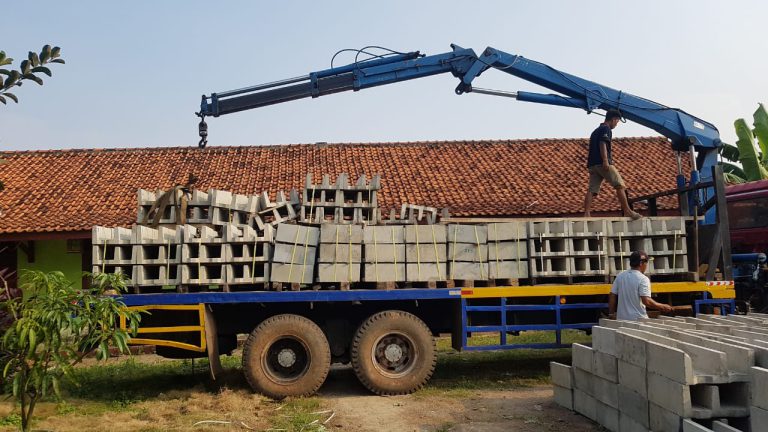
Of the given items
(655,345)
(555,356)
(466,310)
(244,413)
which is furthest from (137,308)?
(555,356)

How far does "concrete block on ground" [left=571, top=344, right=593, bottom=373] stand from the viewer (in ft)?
22.1

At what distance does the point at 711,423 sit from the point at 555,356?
19.7 ft

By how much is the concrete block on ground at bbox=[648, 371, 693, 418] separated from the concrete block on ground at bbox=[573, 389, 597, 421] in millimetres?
1197

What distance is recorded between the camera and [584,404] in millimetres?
6832

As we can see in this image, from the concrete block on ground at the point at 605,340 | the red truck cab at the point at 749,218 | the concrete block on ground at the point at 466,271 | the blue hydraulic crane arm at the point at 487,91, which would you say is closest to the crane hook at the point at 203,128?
the blue hydraulic crane arm at the point at 487,91

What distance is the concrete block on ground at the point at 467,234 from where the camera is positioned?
8.41 metres

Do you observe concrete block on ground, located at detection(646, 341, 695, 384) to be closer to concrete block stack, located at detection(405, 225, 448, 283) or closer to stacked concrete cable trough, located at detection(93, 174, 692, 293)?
stacked concrete cable trough, located at detection(93, 174, 692, 293)

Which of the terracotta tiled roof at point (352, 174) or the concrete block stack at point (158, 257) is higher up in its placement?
the terracotta tiled roof at point (352, 174)

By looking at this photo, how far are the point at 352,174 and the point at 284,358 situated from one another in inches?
417

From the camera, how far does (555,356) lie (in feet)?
36.1

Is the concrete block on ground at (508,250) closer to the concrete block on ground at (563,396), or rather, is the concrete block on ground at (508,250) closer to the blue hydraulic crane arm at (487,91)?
the concrete block on ground at (563,396)

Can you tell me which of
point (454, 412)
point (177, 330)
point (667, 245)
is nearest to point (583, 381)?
point (454, 412)

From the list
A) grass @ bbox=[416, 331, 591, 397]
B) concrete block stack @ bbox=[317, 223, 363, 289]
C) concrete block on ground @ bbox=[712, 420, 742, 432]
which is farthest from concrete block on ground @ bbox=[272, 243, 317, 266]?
concrete block on ground @ bbox=[712, 420, 742, 432]

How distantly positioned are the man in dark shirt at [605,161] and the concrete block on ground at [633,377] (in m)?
3.56
